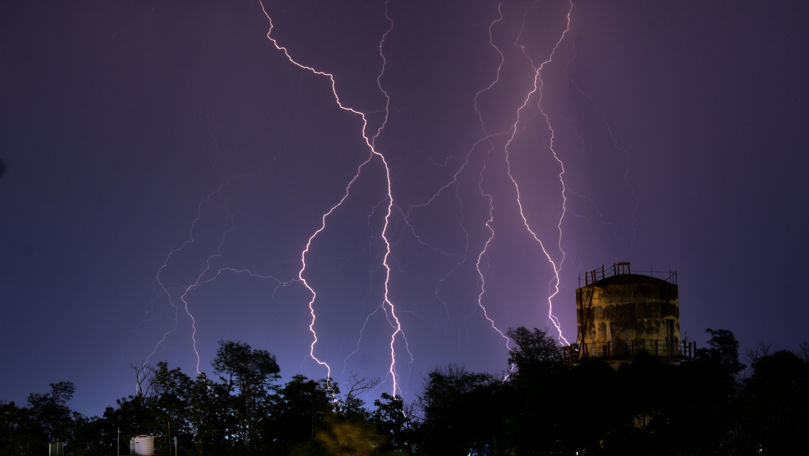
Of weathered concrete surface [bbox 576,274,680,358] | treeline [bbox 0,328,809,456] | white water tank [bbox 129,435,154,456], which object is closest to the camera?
treeline [bbox 0,328,809,456]

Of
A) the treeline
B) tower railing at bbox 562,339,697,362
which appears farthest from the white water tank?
tower railing at bbox 562,339,697,362

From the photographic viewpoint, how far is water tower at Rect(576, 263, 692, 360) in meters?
32.8

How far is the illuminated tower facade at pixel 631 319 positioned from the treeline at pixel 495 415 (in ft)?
4.34

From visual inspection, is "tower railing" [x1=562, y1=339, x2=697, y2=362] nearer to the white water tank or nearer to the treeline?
the treeline

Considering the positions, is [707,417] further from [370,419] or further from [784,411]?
[370,419]

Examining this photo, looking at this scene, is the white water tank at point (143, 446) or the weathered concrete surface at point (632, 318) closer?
the white water tank at point (143, 446)

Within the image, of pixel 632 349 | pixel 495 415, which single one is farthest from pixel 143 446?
pixel 632 349

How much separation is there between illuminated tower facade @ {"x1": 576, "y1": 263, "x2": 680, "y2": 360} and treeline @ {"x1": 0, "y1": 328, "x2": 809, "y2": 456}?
52.1 inches

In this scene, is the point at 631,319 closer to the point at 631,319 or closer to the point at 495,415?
the point at 631,319

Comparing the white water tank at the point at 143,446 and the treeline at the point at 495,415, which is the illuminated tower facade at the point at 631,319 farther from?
the white water tank at the point at 143,446

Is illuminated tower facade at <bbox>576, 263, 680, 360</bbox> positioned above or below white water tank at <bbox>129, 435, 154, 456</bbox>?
above

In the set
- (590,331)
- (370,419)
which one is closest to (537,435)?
(370,419)

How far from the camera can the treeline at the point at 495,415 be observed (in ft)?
73.4

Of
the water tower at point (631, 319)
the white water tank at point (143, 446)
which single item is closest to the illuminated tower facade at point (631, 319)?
the water tower at point (631, 319)
